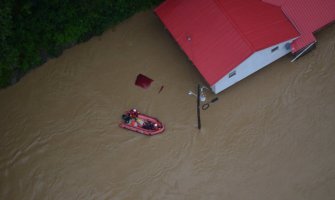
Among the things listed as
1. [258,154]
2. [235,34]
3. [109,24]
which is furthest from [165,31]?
[258,154]

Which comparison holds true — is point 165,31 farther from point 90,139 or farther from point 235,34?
point 90,139

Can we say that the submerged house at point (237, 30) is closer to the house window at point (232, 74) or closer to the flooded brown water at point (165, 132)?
the house window at point (232, 74)

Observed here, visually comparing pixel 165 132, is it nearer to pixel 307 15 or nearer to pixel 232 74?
pixel 232 74

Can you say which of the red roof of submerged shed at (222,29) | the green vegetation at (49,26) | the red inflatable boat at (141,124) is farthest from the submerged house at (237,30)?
the red inflatable boat at (141,124)

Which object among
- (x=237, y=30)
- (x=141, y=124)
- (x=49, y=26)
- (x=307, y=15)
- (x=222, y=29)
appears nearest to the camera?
(x=237, y=30)

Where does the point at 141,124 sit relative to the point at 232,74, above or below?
above

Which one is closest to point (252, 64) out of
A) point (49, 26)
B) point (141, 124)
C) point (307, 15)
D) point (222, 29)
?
point (222, 29)

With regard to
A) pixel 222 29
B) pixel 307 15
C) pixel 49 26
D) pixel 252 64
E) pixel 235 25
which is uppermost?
pixel 49 26
